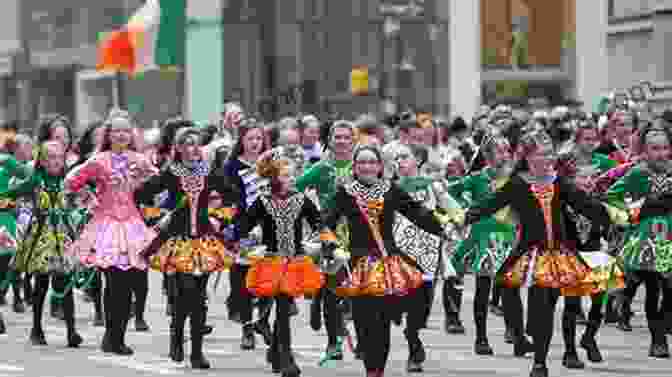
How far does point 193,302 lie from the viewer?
47.0ft

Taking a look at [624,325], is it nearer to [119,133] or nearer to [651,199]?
[651,199]

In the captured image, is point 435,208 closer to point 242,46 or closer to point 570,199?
point 570,199

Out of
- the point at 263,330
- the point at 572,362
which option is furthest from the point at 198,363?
the point at 572,362

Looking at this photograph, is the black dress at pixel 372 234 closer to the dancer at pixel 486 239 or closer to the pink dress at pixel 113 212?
the dancer at pixel 486 239

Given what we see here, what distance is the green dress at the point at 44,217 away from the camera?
15992 millimetres

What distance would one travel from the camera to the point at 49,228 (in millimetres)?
16078

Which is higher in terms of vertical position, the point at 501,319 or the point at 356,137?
the point at 356,137

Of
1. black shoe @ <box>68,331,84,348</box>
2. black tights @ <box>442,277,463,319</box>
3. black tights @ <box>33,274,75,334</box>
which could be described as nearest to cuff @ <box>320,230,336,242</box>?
black tights @ <box>33,274,75,334</box>

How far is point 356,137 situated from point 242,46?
38.8 m

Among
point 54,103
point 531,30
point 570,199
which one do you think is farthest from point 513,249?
point 54,103

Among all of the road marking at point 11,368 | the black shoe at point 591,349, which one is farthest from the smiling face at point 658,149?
the road marking at point 11,368

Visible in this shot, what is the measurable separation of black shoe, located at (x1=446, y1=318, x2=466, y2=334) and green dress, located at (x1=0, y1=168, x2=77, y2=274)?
3.59 meters

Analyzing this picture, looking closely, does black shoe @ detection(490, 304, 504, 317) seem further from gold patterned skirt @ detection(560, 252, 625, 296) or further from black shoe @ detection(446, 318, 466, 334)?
gold patterned skirt @ detection(560, 252, 625, 296)

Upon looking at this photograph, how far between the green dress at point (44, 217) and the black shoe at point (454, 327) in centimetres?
359
